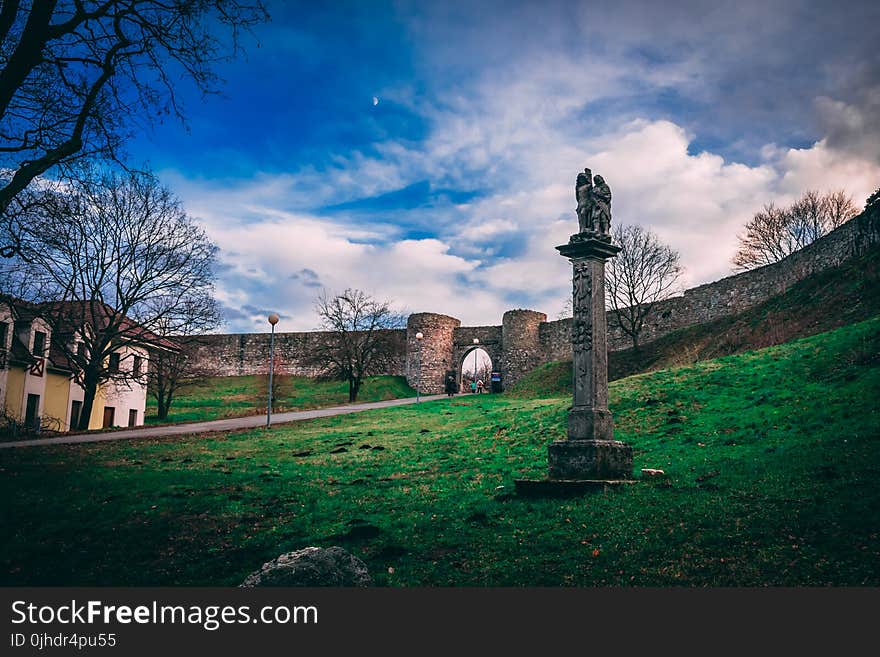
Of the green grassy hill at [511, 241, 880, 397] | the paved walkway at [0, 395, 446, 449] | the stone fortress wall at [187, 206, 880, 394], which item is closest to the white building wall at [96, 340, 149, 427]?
the stone fortress wall at [187, 206, 880, 394]

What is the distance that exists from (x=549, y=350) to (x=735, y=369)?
91.3 feet

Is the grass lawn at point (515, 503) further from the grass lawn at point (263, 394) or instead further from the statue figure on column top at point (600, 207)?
the grass lawn at point (263, 394)

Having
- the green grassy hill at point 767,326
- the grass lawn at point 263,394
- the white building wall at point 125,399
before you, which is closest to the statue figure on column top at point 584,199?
the green grassy hill at point 767,326

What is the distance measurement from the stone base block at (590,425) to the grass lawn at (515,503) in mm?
979

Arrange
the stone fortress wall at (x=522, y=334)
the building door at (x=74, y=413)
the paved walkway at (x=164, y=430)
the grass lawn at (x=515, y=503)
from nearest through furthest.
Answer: the grass lawn at (x=515, y=503) < the paved walkway at (x=164, y=430) < the stone fortress wall at (x=522, y=334) < the building door at (x=74, y=413)

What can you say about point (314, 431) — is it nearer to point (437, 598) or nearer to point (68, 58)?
point (68, 58)

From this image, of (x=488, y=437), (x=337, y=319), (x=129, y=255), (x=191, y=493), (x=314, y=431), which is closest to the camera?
(x=191, y=493)

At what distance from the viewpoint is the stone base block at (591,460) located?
342 inches

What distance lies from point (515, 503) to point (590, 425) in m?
1.70

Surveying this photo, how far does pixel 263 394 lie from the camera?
151ft

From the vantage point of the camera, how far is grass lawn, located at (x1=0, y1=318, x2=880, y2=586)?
5.75 meters

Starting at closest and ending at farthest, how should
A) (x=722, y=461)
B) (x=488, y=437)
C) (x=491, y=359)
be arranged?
(x=722, y=461), (x=488, y=437), (x=491, y=359)

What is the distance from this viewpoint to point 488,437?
51.5 ft

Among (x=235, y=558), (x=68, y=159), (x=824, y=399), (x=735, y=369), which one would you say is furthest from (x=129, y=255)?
(x=824, y=399)
